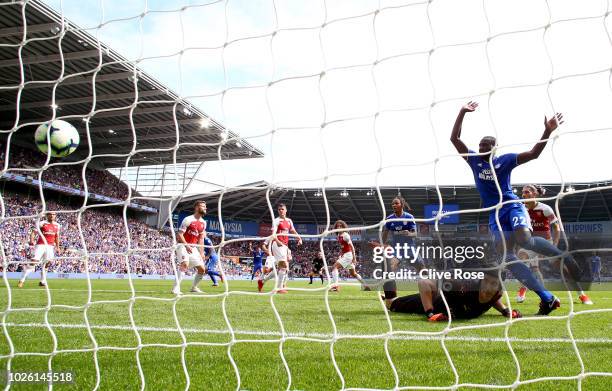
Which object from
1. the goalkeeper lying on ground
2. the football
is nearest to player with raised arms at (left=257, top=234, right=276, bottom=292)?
the goalkeeper lying on ground

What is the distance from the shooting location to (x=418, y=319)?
15.5 feet

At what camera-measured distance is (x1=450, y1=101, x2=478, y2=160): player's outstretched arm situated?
3389 mm

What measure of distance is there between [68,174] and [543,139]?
3107cm

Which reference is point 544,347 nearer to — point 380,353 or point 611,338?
point 611,338

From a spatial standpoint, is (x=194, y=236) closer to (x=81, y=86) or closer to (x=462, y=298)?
(x=462, y=298)

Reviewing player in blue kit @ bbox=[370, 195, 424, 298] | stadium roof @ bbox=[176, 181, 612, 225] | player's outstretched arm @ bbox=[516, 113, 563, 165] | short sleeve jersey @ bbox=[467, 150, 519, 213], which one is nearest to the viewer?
player's outstretched arm @ bbox=[516, 113, 563, 165]

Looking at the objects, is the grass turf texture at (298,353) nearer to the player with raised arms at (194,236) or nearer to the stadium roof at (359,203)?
the player with raised arms at (194,236)

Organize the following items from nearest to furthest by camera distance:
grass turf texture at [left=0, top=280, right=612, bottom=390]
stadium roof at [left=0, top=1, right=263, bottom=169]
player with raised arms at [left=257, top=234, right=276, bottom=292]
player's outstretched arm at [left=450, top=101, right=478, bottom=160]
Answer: grass turf texture at [left=0, top=280, right=612, bottom=390] → player's outstretched arm at [left=450, top=101, right=478, bottom=160] → player with raised arms at [left=257, top=234, right=276, bottom=292] → stadium roof at [left=0, top=1, right=263, bottom=169]

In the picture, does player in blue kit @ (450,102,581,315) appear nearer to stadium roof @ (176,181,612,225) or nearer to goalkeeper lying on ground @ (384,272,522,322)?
goalkeeper lying on ground @ (384,272,522,322)

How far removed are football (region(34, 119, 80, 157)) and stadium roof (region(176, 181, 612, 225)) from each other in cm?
2472

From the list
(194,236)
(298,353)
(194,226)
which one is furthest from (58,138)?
(194,236)

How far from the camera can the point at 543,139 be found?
2.77m

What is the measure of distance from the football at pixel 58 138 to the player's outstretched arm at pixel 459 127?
12.5ft

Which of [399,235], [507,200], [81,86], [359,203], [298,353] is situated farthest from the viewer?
[359,203]
